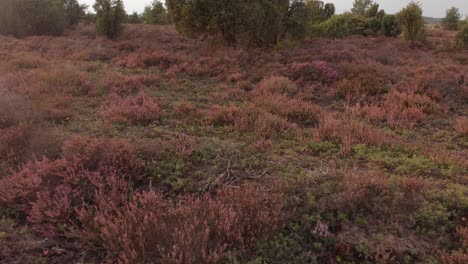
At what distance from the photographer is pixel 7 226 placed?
3.91 metres

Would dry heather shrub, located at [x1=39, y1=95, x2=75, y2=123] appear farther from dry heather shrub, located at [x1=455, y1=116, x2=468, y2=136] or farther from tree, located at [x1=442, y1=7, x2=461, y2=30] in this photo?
tree, located at [x1=442, y1=7, x2=461, y2=30]

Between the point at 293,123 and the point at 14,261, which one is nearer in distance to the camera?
the point at 14,261

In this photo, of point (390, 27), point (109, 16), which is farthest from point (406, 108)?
point (390, 27)

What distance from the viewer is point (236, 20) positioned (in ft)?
60.0

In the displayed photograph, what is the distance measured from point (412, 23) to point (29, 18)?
30.9 meters

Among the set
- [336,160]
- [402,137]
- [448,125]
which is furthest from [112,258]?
[448,125]

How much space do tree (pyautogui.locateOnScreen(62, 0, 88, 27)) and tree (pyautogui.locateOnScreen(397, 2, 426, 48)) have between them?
31.9 meters

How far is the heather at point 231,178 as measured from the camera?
3484 mm

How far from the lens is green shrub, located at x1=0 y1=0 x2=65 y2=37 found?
27938 millimetres

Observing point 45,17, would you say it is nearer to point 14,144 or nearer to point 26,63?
point 26,63

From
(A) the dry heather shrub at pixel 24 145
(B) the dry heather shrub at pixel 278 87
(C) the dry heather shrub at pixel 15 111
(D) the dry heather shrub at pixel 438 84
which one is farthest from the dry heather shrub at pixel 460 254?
(D) the dry heather shrub at pixel 438 84

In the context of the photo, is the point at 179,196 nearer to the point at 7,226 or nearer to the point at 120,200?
the point at 120,200

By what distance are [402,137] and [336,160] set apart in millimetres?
2260

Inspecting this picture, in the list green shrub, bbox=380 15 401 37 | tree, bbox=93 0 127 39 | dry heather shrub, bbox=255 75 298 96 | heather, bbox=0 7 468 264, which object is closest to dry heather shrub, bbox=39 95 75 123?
heather, bbox=0 7 468 264
